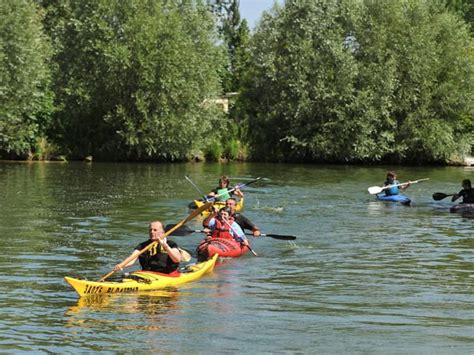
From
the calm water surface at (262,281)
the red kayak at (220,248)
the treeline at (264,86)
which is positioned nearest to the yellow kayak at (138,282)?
the calm water surface at (262,281)

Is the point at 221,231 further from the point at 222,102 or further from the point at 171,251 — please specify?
the point at 222,102

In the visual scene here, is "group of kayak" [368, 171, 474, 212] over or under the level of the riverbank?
under

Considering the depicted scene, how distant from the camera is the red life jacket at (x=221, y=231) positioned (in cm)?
1944

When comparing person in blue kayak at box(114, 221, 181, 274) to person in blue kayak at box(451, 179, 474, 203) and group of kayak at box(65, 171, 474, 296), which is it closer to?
group of kayak at box(65, 171, 474, 296)

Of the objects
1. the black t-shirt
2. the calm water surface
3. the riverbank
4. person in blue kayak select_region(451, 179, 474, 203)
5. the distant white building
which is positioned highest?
the distant white building

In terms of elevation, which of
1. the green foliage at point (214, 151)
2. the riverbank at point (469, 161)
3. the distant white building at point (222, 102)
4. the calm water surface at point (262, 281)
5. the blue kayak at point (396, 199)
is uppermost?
the distant white building at point (222, 102)

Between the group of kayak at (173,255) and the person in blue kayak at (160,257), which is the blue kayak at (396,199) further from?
A: the person in blue kayak at (160,257)

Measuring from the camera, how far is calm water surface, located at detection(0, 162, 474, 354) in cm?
1191

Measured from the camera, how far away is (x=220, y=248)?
61.4 ft

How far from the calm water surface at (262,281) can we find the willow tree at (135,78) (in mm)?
18591

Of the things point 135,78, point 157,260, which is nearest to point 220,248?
point 157,260

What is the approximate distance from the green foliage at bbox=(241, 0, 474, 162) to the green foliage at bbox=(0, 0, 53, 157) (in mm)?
13977

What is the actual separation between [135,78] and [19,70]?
7823 mm

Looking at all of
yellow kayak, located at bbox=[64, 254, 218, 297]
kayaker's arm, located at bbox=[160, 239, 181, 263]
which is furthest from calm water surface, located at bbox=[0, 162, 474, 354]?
kayaker's arm, located at bbox=[160, 239, 181, 263]
